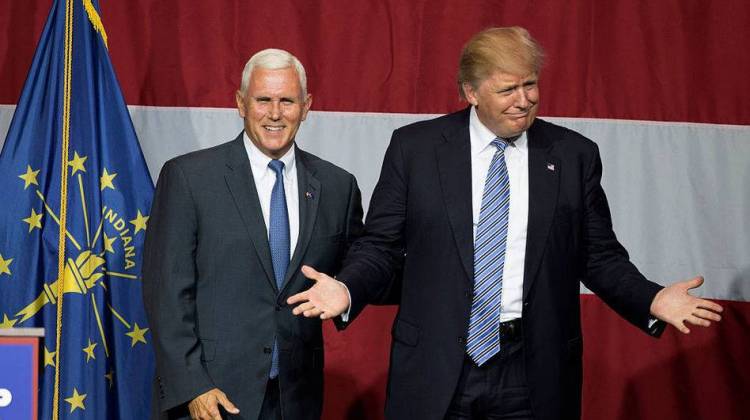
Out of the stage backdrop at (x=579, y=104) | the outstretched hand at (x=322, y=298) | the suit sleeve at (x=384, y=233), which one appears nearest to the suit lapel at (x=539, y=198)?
the suit sleeve at (x=384, y=233)

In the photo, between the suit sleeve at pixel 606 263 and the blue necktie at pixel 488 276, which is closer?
the blue necktie at pixel 488 276

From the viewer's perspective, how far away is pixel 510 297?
7.72 ft

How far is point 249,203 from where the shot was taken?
8.08ft

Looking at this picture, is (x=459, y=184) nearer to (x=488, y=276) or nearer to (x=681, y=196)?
(x=488, y=276)

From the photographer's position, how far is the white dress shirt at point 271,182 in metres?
2.51

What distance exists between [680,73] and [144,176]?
1.88 m

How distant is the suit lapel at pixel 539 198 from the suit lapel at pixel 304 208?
534 millimetres

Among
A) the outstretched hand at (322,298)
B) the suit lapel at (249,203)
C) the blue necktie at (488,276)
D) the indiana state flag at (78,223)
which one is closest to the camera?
the outstretched hand at (322,298)

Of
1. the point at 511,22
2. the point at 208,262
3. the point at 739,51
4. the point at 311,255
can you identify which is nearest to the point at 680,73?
the point at 739,51

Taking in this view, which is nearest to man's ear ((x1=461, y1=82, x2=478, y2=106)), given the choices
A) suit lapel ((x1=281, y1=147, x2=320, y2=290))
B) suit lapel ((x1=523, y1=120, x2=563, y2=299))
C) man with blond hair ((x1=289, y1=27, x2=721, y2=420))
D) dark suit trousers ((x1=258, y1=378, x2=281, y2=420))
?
man with blond hair ((x1=289, y1=27, x2=721, y2=420))

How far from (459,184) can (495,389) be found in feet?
1.58

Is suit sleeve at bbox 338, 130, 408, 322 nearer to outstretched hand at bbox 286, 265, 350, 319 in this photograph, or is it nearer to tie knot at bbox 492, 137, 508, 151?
outstretched hand at bbox 286, 265, 350, 319

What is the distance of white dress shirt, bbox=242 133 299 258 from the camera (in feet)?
8.24

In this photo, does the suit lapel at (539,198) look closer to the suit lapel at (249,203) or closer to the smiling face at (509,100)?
the smiling face at (509,100)
